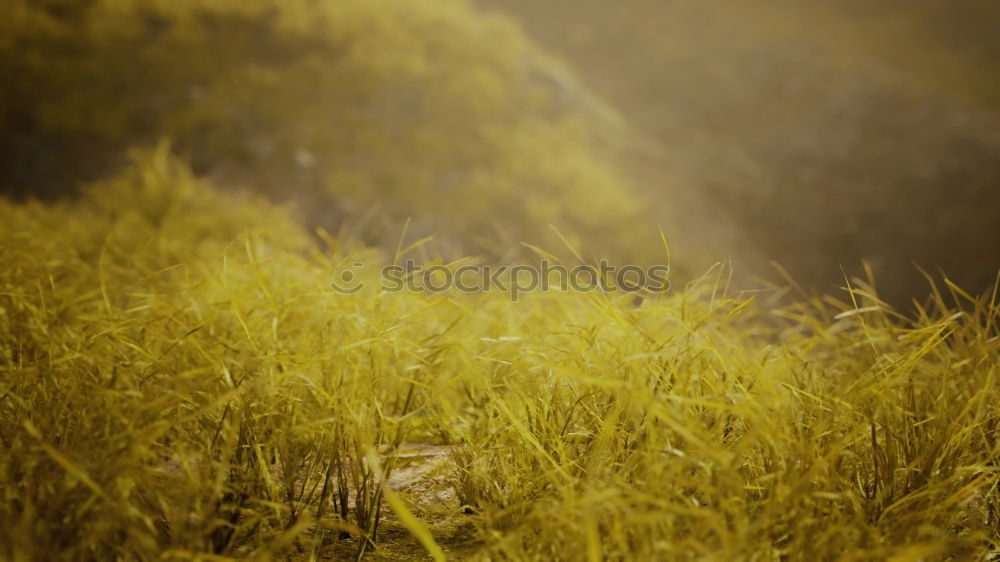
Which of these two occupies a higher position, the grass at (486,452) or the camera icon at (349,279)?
the grass at (486,452)

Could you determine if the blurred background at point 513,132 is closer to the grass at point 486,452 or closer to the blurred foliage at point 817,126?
the blurred foliage at point 817,126

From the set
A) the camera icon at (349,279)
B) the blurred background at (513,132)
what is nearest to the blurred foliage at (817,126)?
the blurred background at (513,132)

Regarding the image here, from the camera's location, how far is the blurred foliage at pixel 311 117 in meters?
3.65

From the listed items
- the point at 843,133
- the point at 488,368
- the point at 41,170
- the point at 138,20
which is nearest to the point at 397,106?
the point at 138,20

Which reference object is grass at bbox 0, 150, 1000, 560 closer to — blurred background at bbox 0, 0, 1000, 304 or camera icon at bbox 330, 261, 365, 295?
camera icon at bbox 330, 261, 365, 295

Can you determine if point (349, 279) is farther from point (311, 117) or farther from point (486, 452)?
point (311, 117)

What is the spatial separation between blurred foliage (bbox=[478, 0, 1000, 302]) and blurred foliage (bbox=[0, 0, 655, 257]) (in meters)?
1.52

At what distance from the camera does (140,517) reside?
0.53 meters

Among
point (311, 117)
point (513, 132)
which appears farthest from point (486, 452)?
point (513, 132)

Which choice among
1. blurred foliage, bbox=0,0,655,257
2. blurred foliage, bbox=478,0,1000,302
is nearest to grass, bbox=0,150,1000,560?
blurred foliage, bbox=0,0,655,257

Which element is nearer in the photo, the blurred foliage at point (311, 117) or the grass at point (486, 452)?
the grass at point (486, 452)

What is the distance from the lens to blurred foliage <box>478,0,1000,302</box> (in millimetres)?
5422

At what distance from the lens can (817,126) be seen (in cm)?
691

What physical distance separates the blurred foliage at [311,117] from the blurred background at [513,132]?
2cm
